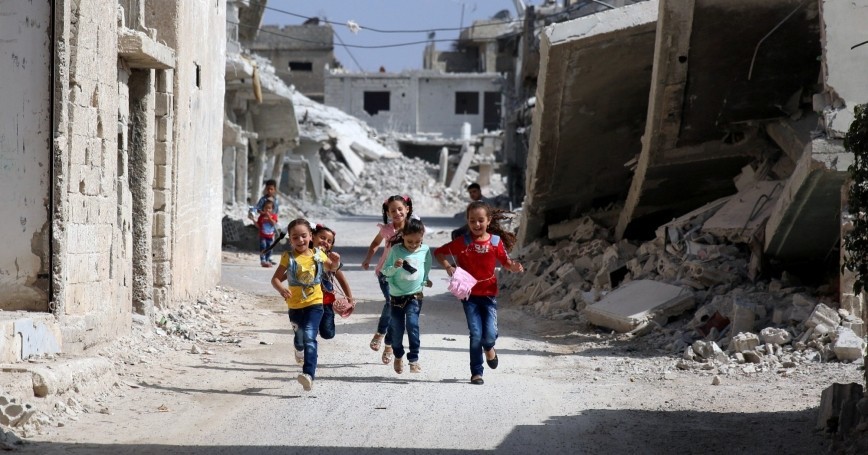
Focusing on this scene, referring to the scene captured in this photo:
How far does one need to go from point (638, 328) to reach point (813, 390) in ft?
9.69

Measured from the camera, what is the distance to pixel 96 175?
27.9 ft

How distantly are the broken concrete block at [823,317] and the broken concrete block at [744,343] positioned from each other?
0.48 meters

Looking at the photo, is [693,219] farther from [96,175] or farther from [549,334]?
[96,175]

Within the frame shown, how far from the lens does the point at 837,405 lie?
6.63 metres

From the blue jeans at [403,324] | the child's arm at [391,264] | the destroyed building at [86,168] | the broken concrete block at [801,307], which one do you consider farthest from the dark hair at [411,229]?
the broken concrete block at [801,307]

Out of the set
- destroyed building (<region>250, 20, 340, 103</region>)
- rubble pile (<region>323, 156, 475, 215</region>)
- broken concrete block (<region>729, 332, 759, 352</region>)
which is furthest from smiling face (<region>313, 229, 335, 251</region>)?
destroyed building (<region>250, 20, 340, 103</region>)

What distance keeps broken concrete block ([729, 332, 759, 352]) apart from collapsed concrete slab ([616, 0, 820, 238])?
415 centimetres

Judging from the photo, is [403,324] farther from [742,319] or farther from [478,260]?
[742,319]

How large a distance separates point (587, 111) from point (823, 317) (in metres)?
6.00

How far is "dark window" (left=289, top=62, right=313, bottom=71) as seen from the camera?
66312 mm

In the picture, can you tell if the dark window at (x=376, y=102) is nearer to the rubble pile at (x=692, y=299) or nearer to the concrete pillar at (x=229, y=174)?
the concrete pillar at (x=229, y=174)

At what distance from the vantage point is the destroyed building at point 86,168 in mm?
7750

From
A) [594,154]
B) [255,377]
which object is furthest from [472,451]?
[594,154]

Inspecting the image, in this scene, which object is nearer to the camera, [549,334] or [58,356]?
[58,356]
